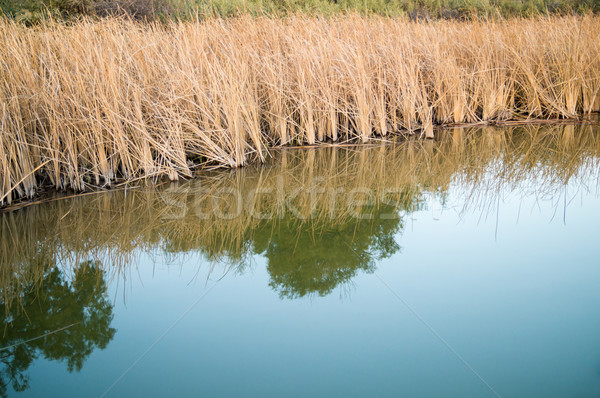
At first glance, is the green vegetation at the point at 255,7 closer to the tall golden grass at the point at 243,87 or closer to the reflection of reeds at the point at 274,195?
the tall golden grass at the point at 243,87

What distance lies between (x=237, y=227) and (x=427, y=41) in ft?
11.1

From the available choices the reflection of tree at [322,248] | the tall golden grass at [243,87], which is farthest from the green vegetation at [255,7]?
the reflection of tree at [322,248]

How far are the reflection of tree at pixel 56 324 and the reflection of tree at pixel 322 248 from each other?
86cm

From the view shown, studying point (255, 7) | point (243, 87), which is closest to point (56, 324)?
point (243, 87)

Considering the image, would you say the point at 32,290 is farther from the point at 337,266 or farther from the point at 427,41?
the point at 427,41

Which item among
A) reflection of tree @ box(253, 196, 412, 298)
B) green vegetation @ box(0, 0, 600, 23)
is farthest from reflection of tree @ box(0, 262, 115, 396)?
green vegetation @ box(0, 0, 600, 23)

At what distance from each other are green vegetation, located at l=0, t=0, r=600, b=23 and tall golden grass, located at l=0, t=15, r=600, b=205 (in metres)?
1.19

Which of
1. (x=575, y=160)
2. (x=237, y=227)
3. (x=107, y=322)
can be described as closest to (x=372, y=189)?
(x=237, y=227)

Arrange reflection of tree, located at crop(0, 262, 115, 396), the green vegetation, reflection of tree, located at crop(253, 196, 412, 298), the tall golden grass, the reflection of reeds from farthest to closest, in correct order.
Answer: the green vegetation < the tall golden grass < the reflection of reeds < reflection of tree, located at crop(253, 196, 412, 298) < reflection of tree, located at crop(0, 262, 115, 396)

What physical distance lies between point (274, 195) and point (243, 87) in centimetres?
112

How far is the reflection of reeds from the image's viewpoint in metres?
3.02

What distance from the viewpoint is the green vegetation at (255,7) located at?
830 cm

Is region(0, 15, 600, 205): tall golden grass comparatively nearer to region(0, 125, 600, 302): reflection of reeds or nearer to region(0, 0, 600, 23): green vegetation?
region(0, 125, 600, 302): reflection of reeds

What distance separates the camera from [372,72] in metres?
4.97
